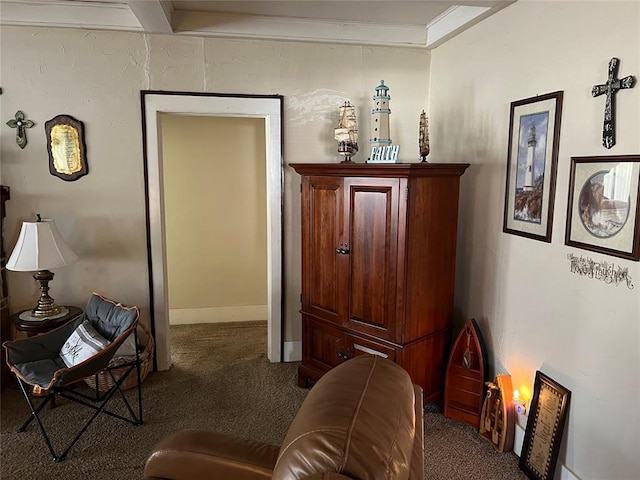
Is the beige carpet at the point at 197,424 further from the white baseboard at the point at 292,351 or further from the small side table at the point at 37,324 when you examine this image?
the small side table at the point at 37,324

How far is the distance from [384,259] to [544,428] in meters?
1.17

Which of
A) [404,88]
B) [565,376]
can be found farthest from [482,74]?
[565,376]

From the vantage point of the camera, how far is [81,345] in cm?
271

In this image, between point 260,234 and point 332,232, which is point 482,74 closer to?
point 332,232

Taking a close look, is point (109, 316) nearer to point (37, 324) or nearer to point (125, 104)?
point (37, 324)

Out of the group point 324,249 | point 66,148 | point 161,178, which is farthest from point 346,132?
point 66,148

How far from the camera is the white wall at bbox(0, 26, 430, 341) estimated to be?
312 cm

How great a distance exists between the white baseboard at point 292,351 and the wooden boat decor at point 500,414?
1.55m

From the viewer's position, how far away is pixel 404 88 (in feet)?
11.7

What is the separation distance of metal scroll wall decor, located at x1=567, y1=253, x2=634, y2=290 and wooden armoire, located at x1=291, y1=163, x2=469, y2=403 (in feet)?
2.66

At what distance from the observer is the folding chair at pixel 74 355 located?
2467 mm

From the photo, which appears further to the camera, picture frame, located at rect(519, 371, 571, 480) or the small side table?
the small side table

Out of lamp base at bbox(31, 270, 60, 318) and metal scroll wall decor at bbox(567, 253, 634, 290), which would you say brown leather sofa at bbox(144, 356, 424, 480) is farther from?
lamp base at bbox(31, 270, 60, 318)

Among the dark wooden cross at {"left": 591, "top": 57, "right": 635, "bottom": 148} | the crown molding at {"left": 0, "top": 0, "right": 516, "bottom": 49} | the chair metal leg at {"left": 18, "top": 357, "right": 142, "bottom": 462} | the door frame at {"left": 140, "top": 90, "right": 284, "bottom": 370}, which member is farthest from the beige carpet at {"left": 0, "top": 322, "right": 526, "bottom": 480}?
the crown molding at {"left": 0, "top": 0, "right": 516, "bottom": 49}
